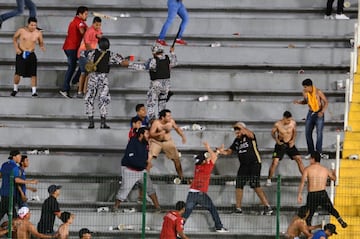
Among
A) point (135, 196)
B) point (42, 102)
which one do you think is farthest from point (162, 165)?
point (42, 102)

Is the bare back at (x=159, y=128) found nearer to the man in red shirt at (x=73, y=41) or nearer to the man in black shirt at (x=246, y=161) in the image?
the man in black shirt at (x=246, y=161)

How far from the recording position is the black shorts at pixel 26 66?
33938mm

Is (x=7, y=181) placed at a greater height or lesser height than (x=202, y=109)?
lesser

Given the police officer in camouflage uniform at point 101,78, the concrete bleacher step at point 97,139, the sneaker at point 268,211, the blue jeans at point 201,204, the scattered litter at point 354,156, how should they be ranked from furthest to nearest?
1. the concrete bleacher step at point 97,139
2. the police officer in camouflage uniform at point 101,78
3. the scattered litter at point 354,156
4. the sneaker at point 268,211
5. the blue jeans at point 201,204

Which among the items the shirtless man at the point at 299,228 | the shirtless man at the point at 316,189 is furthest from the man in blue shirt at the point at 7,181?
the shirtless man at the point at 316,189

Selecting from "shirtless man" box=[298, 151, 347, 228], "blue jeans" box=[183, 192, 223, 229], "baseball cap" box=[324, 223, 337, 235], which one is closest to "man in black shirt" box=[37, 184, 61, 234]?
"blue jeans" box=[183, 192, 223, 229]

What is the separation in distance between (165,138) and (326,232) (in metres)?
4.43

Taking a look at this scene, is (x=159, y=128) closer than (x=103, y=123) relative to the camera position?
Yes

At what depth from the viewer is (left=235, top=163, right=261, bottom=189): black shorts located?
100ft

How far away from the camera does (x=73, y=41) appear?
3434cm

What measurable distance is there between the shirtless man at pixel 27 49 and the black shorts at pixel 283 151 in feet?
19.7

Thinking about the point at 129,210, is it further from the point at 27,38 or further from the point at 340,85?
the point at 340,85

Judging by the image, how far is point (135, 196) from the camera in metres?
31.3

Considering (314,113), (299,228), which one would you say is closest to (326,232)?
(299,228)
